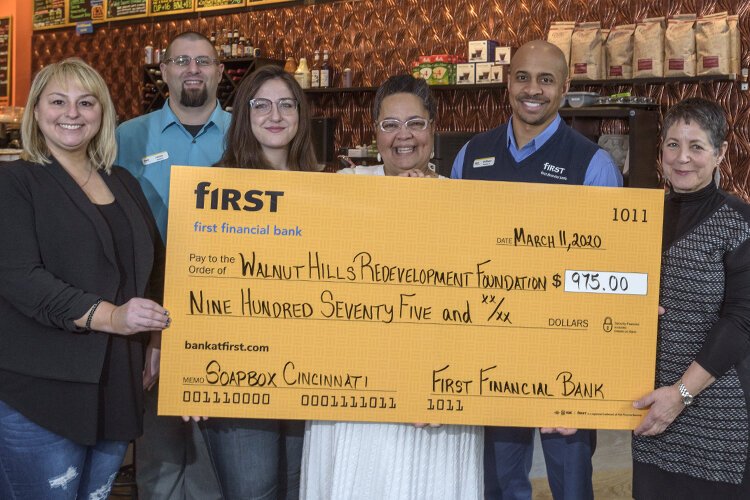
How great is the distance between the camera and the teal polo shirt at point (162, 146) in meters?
2.71

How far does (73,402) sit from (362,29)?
6.19 m

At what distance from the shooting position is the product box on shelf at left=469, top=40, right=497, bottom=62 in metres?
6.49

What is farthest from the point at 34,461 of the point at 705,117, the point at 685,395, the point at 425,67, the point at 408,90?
the point at 425,67

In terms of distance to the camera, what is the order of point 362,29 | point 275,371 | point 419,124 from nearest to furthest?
point 275,371 → point 419,124 → point 362,29

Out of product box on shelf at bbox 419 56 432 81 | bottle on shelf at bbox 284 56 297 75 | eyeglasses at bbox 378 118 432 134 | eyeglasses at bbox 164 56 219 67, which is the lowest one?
eyeglasses at bbox 378 118 432 134

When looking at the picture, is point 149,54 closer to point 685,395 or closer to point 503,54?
point 503,54

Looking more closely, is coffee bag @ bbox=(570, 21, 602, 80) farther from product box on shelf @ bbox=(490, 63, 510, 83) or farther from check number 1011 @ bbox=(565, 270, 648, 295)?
check number 1011 @ bbox=(565, 270, 648, 295)

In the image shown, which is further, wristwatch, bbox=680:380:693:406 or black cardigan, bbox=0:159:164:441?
wristwatch, bbox=680:380:693:406

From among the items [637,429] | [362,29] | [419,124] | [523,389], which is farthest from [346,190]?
[362,29]

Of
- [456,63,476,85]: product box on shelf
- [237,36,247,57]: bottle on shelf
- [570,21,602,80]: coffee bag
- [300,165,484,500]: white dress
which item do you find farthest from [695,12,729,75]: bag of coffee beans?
[237,36,247,57]: bottle on shelf

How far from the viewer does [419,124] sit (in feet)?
7.23

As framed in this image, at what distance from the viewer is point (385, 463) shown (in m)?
2.02

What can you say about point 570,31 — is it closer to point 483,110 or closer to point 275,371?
point 483,110

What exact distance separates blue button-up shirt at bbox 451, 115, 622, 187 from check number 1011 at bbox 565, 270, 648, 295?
1.66ft
